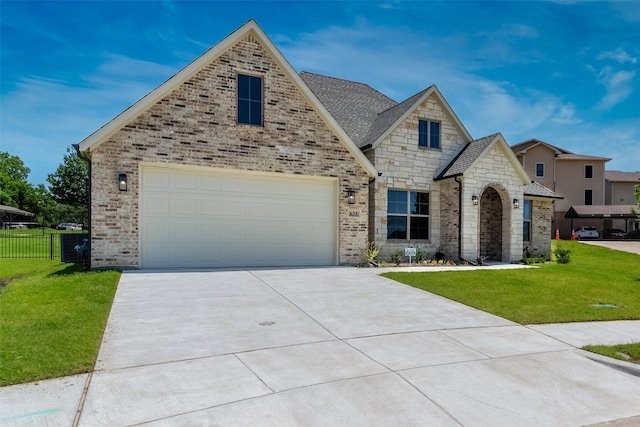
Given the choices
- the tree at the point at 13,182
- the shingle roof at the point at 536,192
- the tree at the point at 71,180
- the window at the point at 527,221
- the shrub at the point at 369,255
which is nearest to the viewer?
the shrub at the point at 369,255

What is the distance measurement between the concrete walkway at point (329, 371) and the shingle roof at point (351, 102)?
33.6 ft

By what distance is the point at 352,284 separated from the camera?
1019cm

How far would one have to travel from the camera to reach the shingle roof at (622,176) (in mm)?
42500

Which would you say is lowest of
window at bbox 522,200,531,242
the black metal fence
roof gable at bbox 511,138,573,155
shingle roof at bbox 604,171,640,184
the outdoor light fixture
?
the black metal fence

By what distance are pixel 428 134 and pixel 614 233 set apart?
3290cm

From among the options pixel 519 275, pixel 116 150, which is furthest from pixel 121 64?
pixel 519 275

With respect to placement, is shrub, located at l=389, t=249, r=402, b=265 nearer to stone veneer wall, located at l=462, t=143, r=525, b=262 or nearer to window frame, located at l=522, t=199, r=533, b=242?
stone veneer wall, located at l=462, t=143, r=525, b=262

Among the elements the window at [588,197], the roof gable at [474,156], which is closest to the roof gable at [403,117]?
the roof gable at [474,156]

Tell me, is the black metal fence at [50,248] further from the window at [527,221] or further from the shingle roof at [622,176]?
the shingle roof at [622,176]

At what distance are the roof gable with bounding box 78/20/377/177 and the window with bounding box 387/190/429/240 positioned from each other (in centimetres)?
198

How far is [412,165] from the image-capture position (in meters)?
15.7

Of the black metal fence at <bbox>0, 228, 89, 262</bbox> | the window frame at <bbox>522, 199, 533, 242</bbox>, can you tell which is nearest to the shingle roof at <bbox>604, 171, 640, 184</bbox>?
the window frame at <bbox>522, 199, 533, 242</bbox>

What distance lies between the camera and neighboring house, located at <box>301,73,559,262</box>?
15.2 m

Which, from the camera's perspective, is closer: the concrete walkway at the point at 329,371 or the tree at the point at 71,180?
the concrete walkway at the point at 329,371
